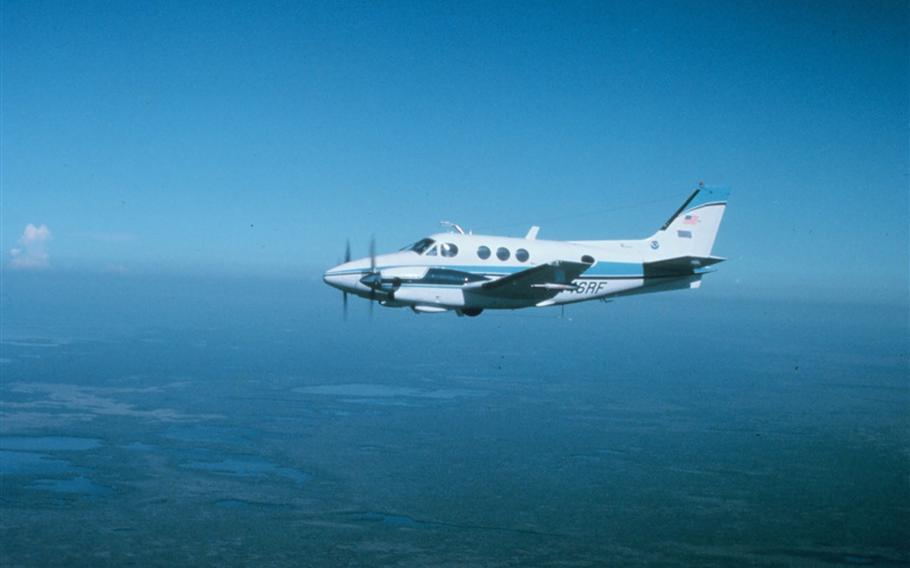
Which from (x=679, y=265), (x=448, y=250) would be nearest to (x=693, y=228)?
(x=679, y=265)

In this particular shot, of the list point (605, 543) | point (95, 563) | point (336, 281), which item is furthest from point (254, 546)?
point (336, 281)

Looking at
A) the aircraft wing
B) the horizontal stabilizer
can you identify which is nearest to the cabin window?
the aircraft wing

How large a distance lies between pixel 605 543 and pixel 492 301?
19189 centimetres

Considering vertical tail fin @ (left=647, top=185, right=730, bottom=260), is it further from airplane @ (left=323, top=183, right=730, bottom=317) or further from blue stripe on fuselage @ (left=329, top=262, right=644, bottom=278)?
blue stripe on fuselage @ (left=329, top=262, right=644, bottom=278)

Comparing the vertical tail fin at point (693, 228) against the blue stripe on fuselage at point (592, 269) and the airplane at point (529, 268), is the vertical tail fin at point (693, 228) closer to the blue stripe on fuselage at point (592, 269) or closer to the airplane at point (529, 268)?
the airplane at point (529, 268)

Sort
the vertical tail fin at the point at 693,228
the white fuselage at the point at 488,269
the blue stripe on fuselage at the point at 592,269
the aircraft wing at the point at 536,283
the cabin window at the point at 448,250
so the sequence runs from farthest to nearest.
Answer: the vertical tail fin at the point at 693,228
the cabin window at the point at 448,250
the blue stripe on fuselage at the point at 592,269
the white fuselage at the point at 488,269
the aircraft wing at the point at 536,283

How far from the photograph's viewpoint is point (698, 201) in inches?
1212

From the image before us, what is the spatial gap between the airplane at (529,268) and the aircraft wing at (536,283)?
1.5 inches

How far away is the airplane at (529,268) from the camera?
26000mm

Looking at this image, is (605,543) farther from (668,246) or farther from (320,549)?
(668,246)

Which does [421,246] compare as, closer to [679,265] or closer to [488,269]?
[488,269]

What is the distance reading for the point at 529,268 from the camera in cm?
2564

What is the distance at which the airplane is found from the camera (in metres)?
26.0

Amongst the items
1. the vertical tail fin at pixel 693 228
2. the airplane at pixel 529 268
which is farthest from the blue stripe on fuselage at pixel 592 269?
the vertical tail fin at pixel 693 228
